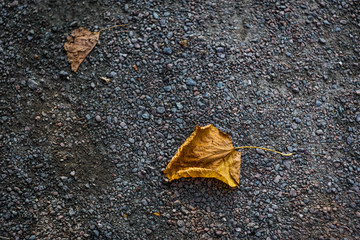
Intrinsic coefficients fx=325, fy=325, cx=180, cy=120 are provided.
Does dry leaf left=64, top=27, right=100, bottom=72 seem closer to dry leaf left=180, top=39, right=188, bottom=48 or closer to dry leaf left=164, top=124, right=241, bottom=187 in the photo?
dry leaf left=180, top=39, right=188, bottom=48

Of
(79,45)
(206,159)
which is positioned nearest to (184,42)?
(79,45)

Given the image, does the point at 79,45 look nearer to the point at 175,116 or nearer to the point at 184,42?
the point at 184,42

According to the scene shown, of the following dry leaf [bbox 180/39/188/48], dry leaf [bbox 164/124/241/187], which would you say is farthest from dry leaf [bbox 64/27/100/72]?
dry leaf [bbox 164/124/241/187]

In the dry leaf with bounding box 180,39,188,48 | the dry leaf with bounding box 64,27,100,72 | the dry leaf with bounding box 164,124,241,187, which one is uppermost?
the dry leaf with bounding box 180,39,188,48

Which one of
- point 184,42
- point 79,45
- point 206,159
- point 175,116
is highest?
point 184,42

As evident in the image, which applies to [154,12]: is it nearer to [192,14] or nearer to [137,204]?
[192,14]

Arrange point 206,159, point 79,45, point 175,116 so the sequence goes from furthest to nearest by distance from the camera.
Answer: point 79,45 < point 175,116 < point 206,159
